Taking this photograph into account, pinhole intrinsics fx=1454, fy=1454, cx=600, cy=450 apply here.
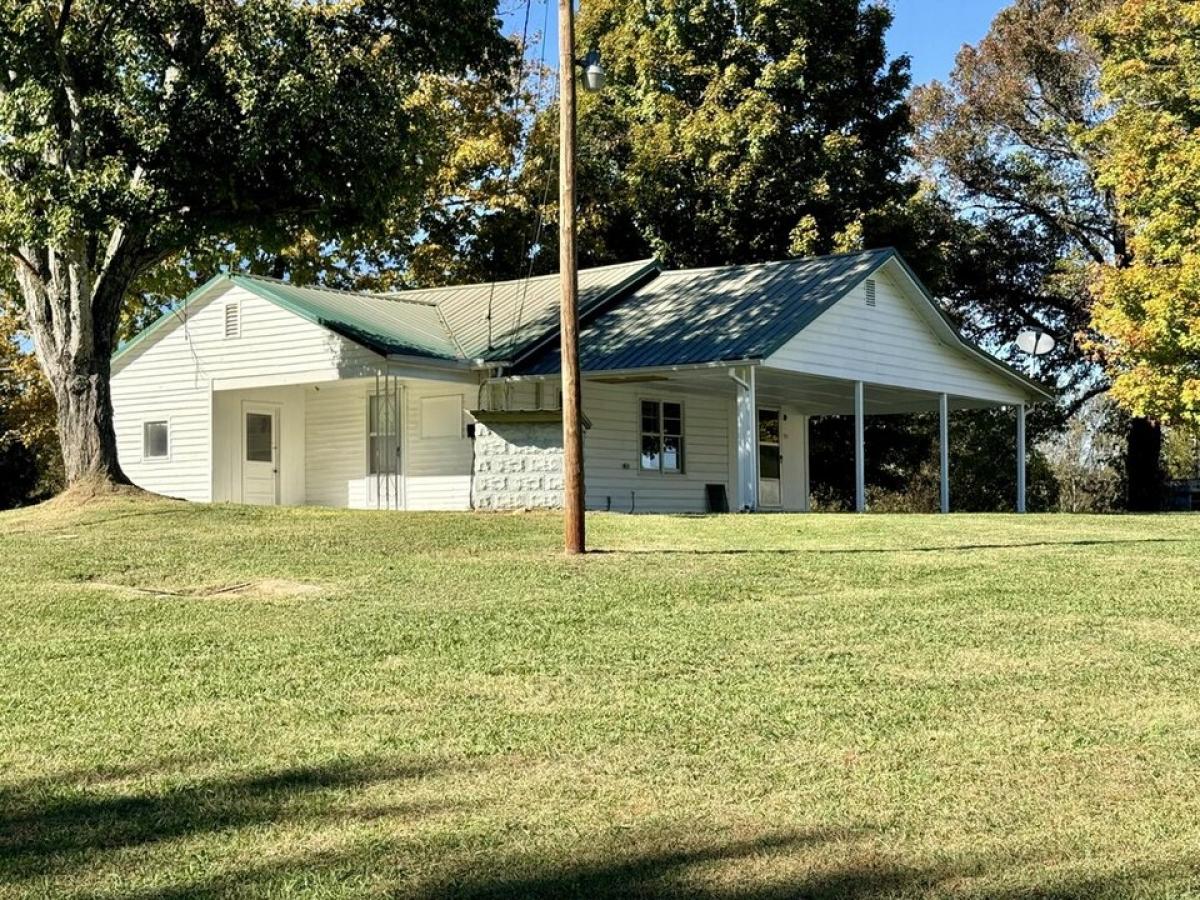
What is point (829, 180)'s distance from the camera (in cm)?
3372

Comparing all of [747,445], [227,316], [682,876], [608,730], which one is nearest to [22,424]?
[227,316]

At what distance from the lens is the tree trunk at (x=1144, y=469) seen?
3712cm

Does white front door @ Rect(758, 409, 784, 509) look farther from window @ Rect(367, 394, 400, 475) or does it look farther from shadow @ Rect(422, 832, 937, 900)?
shadow @ Rect(422, 832, 937, 900)

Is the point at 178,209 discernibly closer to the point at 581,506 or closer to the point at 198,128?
the point at 198,128

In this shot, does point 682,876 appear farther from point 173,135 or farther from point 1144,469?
point 1144,469

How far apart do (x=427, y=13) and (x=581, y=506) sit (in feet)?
31.3

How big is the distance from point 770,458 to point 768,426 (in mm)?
698

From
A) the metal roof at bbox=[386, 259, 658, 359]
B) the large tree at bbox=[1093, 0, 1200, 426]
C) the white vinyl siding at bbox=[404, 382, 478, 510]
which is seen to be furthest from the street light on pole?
the large tree at bbox=[1093, 0, 1200, 426]

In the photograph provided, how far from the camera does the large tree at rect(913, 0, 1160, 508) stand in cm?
3753

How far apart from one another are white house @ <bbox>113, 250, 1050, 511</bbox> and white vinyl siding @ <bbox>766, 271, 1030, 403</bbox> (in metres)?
0.04

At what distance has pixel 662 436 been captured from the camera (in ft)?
87.4

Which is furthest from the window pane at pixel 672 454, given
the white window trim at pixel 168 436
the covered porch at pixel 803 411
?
the white window trim at pixel 168 436

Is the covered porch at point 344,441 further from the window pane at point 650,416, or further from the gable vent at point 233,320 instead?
the window pane at point 650,416

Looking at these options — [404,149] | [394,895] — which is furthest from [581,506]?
[394,895]
